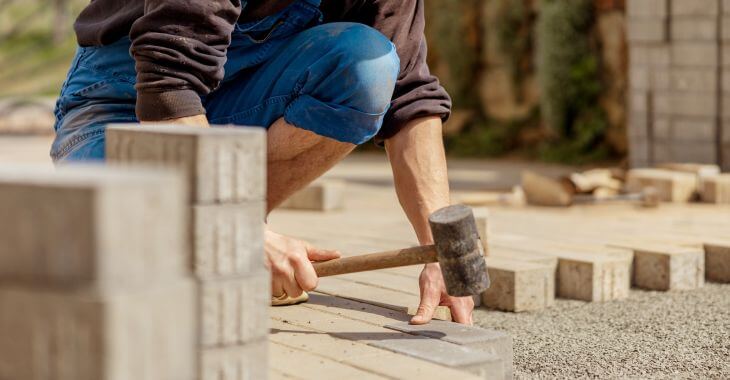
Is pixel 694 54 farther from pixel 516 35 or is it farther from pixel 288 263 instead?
pixel 288 263

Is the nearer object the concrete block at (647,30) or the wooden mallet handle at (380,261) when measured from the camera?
the wooden mallet handle at (380,261)

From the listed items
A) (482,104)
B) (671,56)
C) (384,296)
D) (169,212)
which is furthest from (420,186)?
(482,104)

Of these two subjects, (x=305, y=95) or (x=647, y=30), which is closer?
(x=305, y=95)

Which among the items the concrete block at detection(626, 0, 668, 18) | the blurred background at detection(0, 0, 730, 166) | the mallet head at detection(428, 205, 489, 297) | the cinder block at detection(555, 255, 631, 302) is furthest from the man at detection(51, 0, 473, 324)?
the blurred background at detection(0, 0, 730, 166)

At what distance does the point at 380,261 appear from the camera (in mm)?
2695

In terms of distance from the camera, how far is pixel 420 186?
3021 mm

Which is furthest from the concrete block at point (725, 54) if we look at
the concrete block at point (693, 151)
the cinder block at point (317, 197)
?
the cinder block at point (317, 197)

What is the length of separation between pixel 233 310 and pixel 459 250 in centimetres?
75

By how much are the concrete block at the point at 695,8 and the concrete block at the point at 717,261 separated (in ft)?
11.6

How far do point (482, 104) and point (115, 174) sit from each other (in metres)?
9.98

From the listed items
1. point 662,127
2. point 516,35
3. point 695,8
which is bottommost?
point 662,127

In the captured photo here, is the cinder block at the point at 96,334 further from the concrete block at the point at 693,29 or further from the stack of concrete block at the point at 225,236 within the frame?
the concrete block at the point at 693,29

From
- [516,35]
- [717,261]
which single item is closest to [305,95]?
[717,261]

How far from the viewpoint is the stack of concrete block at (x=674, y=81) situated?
23.9ft
